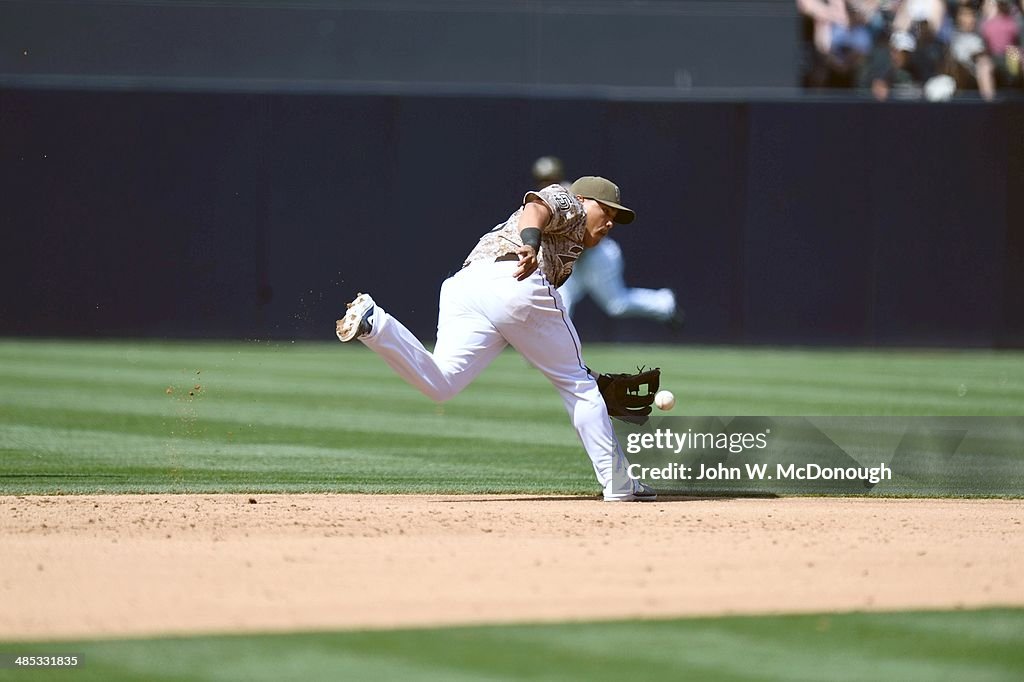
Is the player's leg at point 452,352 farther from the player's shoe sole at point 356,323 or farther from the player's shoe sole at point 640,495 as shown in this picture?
the player's shoe sole at point 640,495

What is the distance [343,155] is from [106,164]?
2699 mm

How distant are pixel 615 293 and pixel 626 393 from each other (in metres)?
8.30

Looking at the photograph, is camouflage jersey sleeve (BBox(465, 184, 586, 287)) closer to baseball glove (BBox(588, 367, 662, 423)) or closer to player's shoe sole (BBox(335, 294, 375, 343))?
baseball glove (BBox(588, 367, 662, 423))

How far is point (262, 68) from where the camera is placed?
1962 centimetres

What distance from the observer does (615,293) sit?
632 inches

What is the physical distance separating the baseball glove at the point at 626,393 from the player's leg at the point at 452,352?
0.58 metres

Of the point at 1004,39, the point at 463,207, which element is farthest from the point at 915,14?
the point at 463,207

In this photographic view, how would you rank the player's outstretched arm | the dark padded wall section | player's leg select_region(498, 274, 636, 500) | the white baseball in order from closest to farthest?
the player's outstretched arm → player's leg select_region(498, 274, 636, 500) → the white baseball → the dark padded wall section

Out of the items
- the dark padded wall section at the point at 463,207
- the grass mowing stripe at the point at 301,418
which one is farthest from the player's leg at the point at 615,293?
the grass mowing stripe at the point at 301,418

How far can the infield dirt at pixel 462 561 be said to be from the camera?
16.7ft

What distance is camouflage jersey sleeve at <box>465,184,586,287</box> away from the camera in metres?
7.22

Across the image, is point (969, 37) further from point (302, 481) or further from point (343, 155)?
point (302, 481)

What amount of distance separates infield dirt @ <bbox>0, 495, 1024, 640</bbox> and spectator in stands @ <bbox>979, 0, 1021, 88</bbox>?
12.5 meters

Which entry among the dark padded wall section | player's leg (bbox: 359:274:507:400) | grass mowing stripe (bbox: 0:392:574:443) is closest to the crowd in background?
the dark padded wall section
